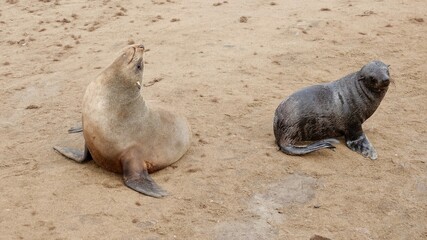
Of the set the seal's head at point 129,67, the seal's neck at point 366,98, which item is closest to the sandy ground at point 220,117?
the seal's neck at point 366,98

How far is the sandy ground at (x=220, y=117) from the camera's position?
3.72 m

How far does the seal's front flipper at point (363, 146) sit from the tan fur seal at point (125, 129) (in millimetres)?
1420

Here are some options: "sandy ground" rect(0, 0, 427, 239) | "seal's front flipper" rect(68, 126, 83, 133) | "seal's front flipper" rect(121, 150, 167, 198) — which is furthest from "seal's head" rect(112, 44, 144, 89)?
"seal's front flipper" rect(68, 126, 83, 133)

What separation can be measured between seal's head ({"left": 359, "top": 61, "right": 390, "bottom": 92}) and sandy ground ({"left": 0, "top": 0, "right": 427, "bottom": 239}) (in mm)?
455

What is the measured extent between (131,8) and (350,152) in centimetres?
521

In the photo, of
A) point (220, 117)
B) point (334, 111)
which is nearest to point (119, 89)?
point (220, 117)

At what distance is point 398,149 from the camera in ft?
15.8

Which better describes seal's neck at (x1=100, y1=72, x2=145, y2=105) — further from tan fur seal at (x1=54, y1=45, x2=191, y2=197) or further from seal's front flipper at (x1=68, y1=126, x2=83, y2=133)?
seal's front flipper at (x1=68, y1=126, x2=83, y2=133)

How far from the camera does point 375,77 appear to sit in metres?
4.82

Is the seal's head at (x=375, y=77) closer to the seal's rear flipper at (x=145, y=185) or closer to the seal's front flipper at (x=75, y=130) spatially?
the seal's rear flipper at (x=145, y=185)

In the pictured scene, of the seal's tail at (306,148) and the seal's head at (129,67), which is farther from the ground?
the seal's head at (129,67)

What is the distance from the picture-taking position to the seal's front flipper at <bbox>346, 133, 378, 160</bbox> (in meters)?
4.69

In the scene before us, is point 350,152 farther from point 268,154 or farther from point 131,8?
point 131,8

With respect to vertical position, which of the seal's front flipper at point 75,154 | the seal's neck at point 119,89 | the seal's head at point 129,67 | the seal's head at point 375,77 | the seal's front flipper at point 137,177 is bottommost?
the seal's front flipper at point 75,154
